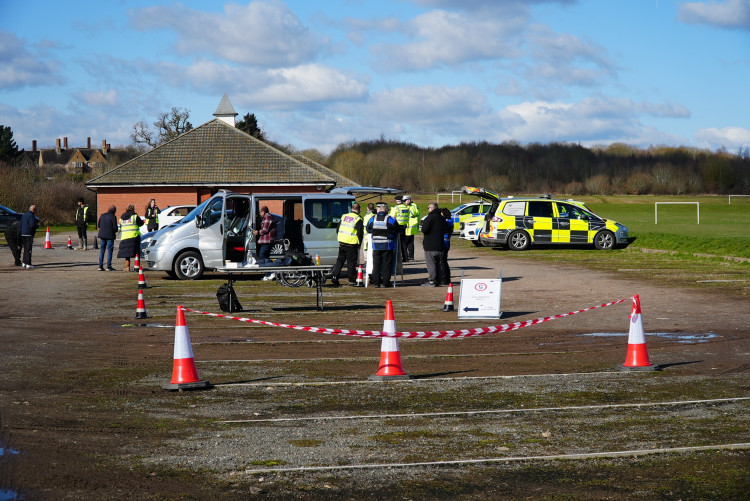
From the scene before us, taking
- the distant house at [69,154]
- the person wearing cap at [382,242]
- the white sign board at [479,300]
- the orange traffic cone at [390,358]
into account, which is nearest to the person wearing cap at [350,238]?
the person wearing cap at [382,242]

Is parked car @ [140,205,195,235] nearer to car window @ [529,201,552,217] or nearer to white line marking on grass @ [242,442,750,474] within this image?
car window @ [529,201,552,217]

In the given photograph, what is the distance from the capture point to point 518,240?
30.8 meters

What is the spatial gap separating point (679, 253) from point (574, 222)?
166 inches

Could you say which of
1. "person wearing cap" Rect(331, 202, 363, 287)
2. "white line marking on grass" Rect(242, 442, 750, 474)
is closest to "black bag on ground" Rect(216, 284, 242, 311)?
"person wearing cap" Rect(331, 202, 363, 287)

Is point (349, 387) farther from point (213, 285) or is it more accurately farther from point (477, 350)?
point (213, 285)

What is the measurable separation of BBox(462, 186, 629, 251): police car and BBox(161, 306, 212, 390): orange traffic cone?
22.3 m

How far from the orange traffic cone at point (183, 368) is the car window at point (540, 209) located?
75.1ft

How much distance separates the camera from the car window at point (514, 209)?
100ft

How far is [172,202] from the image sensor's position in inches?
1913

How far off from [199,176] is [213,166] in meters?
1.12

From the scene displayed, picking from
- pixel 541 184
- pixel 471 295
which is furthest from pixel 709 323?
pixel 541 184

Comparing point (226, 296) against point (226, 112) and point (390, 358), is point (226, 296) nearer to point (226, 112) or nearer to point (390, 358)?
point (390, 358)

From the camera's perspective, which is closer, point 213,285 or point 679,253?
point 213,285

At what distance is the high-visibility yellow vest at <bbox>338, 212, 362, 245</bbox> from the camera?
1896 centimetres
